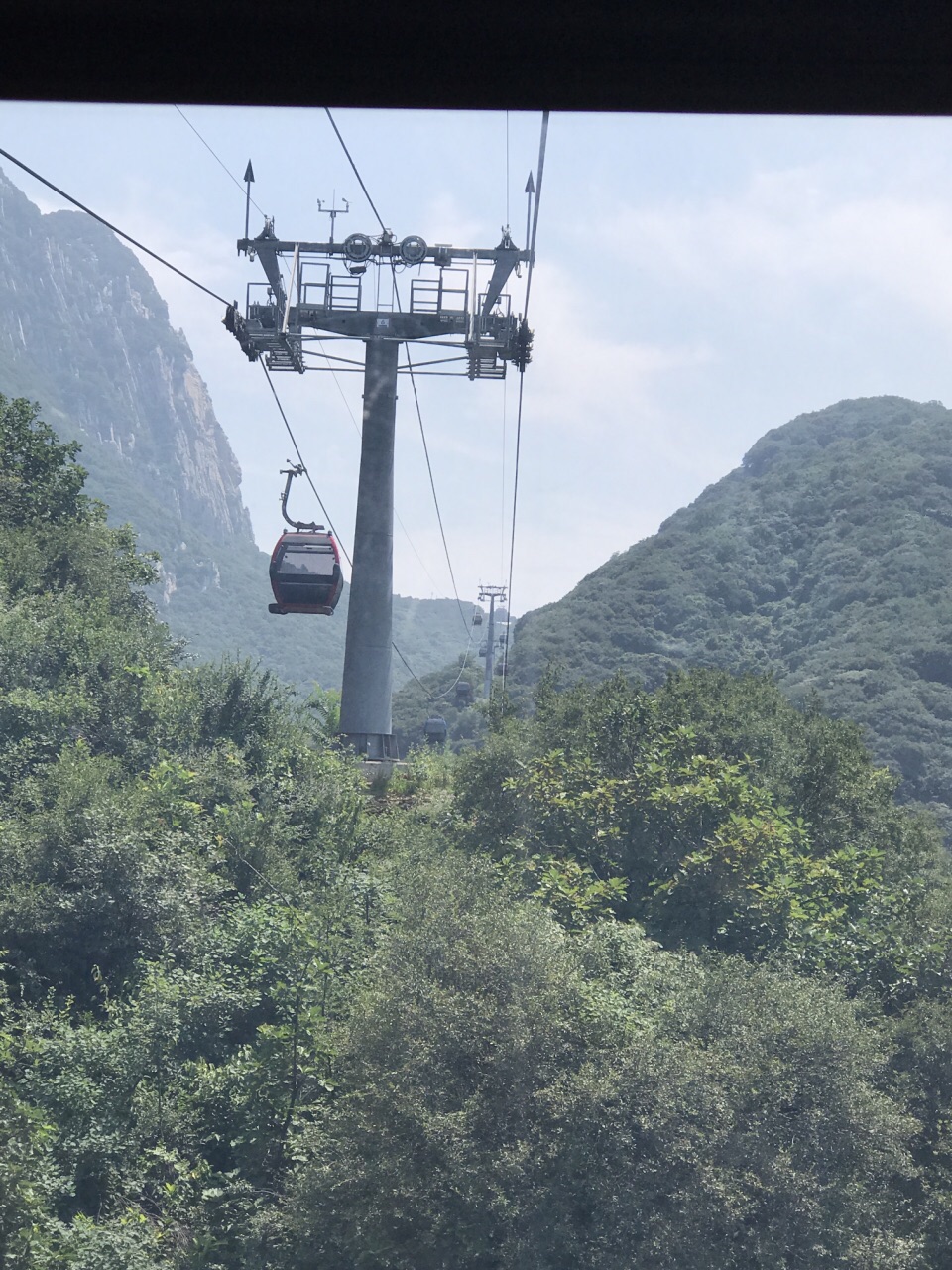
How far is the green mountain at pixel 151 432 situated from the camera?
7562 cm

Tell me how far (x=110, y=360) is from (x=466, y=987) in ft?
358

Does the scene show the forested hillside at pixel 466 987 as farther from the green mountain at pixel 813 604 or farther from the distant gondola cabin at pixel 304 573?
the green mountain at pixel 813 604

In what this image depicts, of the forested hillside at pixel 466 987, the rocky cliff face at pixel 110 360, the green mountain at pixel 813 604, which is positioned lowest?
the forested hillside at pixel 466 987

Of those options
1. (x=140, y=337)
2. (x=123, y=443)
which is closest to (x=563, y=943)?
(x=123, y=443)

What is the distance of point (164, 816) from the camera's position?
25.8 meters

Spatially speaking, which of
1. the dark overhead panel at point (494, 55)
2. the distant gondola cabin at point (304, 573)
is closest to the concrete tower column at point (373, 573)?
the distant gondola cabin at point (304, 573)

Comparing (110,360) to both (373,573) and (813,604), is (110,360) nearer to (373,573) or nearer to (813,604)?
(813,604)

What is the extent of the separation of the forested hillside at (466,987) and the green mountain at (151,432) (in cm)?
3706

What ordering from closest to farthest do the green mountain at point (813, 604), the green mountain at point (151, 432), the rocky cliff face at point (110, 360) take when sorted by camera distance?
the green mountain at point (813, 604)
the green mountain at point (151, 432)
the rocky cliff face at point (110, 360)

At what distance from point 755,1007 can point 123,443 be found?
99482mm

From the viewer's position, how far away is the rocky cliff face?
102 m

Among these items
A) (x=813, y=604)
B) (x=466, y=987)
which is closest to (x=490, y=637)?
(x=813, y=604)

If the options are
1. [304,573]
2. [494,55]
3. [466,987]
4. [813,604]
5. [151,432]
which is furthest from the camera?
[151,432]

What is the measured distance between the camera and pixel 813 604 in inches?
2397
